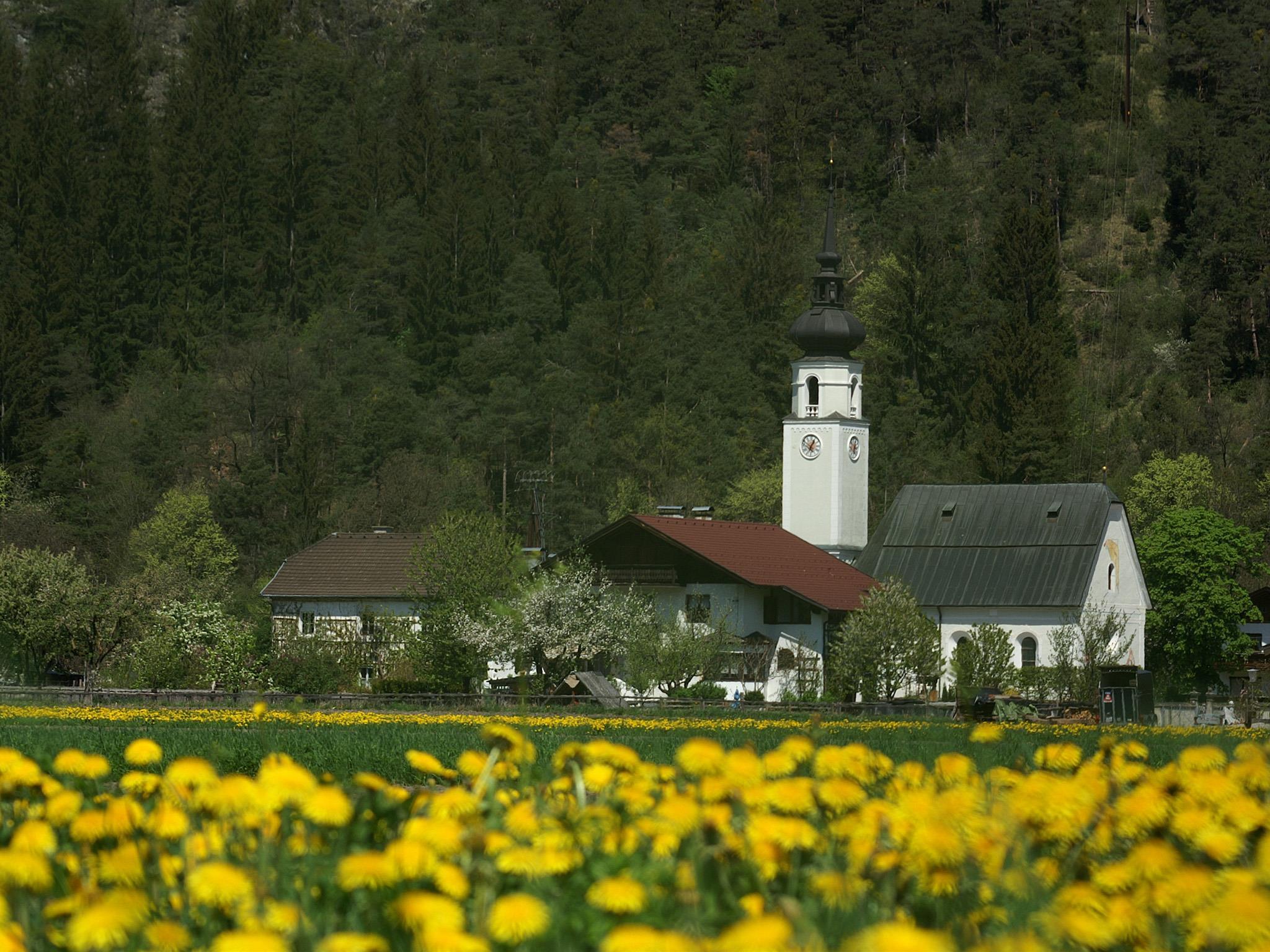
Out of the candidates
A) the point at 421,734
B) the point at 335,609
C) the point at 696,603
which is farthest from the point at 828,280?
the point at 421,734

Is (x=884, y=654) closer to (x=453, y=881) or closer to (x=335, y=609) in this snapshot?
(x=335, y=609)

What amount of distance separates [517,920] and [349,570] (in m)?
73.6

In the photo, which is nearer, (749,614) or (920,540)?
(749,614)

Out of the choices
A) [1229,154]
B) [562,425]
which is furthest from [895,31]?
[562,425]

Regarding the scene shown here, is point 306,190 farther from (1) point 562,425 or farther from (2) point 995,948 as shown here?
Result: (2) point 995,948

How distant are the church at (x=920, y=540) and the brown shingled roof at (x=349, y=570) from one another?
38.4 feet

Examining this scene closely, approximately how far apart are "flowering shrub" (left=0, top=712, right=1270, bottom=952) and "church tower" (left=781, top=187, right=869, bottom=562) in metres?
71.8

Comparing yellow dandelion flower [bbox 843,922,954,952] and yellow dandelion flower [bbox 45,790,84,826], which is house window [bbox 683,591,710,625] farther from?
yellow dandelion flower [bbox 843,922,954,952]

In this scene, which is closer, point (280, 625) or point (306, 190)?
point (280, 625)

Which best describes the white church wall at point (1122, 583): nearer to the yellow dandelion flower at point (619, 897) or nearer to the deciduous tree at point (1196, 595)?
the deciduous tree at point (1196, 595)

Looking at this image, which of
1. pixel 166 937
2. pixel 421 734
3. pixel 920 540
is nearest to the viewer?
pixel 166 937

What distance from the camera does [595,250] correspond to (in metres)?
128

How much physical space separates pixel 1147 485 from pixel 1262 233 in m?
26.6

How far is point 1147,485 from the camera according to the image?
302 feet
